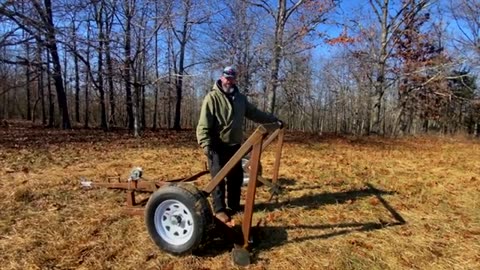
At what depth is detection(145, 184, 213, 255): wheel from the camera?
4.32 m

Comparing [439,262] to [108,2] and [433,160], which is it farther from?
[108,2]

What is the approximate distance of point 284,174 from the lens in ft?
28.1

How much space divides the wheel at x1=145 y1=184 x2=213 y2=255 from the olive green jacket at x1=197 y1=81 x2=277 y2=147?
0.85 metres

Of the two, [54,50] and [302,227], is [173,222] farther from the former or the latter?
[54,50]

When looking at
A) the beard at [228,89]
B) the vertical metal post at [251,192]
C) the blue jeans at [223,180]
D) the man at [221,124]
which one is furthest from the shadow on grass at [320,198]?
the beard at [228,89]

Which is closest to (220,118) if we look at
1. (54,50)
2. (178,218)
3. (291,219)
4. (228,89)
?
(228,89)

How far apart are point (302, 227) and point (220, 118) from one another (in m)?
1.72

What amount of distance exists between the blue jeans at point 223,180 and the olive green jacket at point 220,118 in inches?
4.1

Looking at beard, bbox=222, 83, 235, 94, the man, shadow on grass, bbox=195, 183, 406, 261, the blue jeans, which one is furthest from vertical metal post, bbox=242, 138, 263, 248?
beard, bbox=222, 83, 235, 94

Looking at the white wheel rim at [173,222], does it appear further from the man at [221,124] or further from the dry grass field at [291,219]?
the man at [221,124]

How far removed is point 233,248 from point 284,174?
4243 mm

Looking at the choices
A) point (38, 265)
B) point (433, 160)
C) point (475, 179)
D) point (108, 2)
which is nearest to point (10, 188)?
point (38, 265)

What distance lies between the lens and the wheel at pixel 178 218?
432 centimetres

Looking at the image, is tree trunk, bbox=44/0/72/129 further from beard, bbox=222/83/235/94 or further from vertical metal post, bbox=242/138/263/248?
vertical metal post, bbox=242/138/263/248
